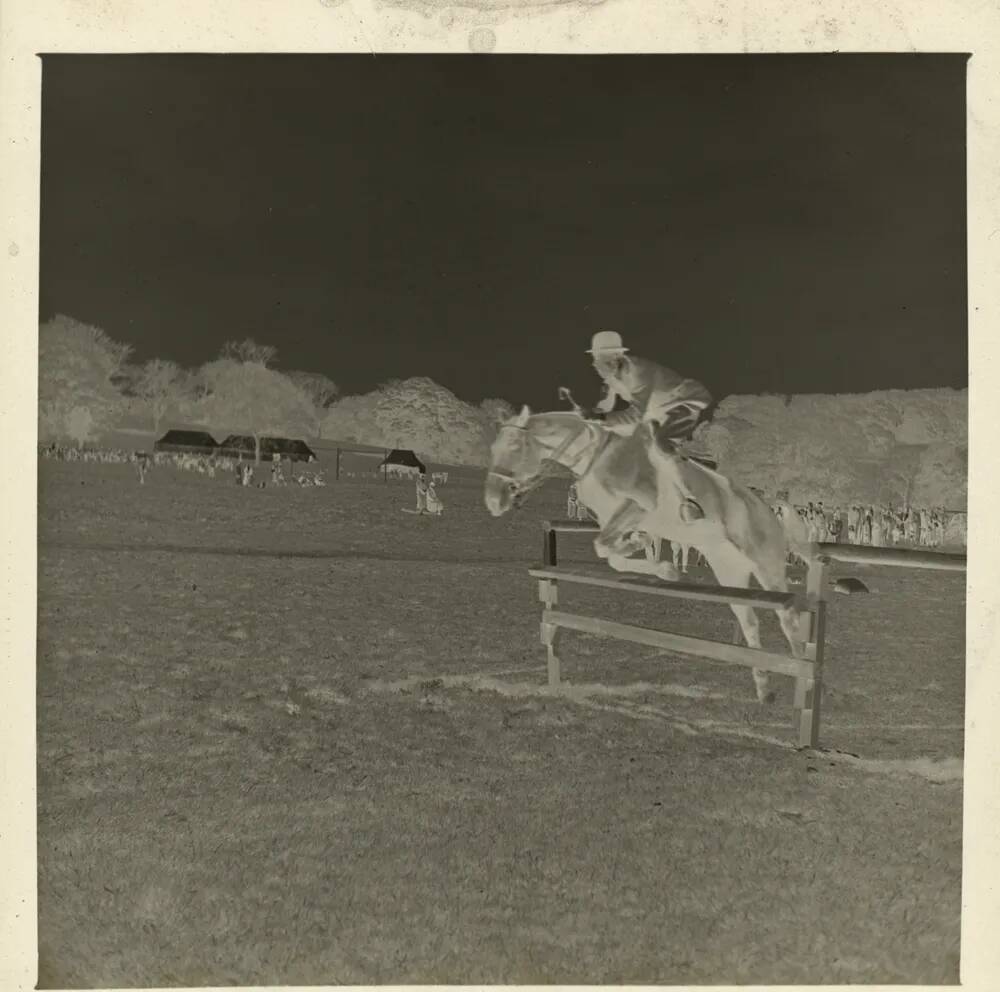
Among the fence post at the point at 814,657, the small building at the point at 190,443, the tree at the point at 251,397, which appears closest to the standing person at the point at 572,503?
the fence post at the point at 814,657

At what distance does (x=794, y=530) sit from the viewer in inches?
180

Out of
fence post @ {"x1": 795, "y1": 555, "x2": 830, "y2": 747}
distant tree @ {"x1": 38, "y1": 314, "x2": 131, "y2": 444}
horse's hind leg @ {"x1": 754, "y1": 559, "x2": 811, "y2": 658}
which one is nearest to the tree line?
distant tree @ {"x1": 38, "y1": 314, "x2": 131, "y2": 444}

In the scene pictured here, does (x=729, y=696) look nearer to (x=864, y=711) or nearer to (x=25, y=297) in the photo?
(x=864, y=711)

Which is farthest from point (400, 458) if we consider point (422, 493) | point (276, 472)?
point (276, 472)

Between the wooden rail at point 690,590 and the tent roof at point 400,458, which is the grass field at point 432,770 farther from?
the wooden rail at point 690,590

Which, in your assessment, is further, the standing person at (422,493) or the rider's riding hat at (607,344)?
the standing person at (422,493)

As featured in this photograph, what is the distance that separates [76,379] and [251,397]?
0.90 m

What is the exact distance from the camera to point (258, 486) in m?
4.97

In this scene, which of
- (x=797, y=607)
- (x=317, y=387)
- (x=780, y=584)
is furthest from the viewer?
(x=317, y=387)

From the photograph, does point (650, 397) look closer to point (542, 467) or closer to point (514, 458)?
point (542, 467)

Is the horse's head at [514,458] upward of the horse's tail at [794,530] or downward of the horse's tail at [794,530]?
upward

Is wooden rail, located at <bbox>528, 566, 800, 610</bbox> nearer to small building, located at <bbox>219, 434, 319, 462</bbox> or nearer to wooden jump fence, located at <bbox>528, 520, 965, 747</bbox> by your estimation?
wooden jump fence, located at <bbox>528, 520, 965, 747</bbox>

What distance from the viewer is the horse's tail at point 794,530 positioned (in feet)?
14.6

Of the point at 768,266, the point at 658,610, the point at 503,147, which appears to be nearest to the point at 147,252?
the point at 503,147
